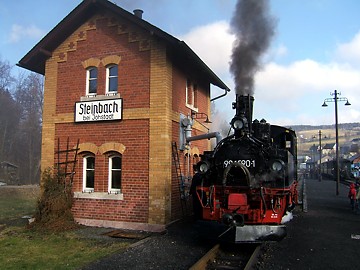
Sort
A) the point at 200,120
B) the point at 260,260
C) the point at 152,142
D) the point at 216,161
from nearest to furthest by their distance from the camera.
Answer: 1. the point at 260,260
2. the point at 216,161
3. the point at 152,142
4. the point at 200,120

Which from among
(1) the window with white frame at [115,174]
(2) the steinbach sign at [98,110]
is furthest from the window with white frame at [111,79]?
(1) the window with white frame at [115,174]

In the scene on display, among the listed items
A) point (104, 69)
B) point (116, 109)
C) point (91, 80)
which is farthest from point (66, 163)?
point (104, 69)

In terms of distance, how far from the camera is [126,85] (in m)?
11.1

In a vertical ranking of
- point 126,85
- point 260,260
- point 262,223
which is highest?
point 126,85

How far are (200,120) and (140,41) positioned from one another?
465 centimetres

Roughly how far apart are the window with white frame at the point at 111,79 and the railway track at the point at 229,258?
19.8 feet

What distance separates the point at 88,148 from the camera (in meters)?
11.3

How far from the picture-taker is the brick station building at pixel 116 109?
10.5 meters

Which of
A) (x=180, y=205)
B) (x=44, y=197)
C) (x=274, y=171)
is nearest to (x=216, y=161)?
(x=274, y=171)

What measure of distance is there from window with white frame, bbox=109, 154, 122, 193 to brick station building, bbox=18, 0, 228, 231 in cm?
3

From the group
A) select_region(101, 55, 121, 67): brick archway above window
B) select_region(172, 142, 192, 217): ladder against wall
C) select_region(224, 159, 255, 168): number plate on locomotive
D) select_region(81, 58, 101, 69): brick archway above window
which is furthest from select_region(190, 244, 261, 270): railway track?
select_region(81, 58, 101, 69): brick archway above window

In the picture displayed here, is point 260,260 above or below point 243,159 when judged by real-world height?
below

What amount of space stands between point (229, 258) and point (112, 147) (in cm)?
515

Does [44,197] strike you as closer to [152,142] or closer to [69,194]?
[69,194]
